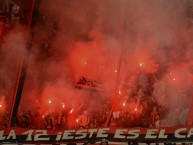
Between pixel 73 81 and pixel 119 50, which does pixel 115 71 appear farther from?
pixel 73 81

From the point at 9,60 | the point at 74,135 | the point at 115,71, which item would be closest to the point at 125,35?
the point at 115,71

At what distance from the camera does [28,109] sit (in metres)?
7.28

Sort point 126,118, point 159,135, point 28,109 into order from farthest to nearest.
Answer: point 28,109
point 126,118
point 159,135

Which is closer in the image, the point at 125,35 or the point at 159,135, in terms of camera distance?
the point at 159,135

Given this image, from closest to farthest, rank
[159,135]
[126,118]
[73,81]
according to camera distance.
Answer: [159,135] → [126,118] → [73,81]

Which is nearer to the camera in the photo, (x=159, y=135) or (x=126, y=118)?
(x=159, y=135)

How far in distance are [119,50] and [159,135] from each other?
4110mm

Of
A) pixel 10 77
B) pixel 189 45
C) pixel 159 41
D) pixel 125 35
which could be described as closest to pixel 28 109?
pixel 10 77

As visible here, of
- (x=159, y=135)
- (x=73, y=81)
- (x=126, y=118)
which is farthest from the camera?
(x=73, y=81)

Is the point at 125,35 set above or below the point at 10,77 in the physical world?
above

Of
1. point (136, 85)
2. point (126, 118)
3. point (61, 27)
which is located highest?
point (61, 27)

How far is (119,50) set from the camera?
7727mm

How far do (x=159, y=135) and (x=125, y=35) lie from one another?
4.18 m

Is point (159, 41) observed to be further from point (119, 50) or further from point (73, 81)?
point (73, 81)
